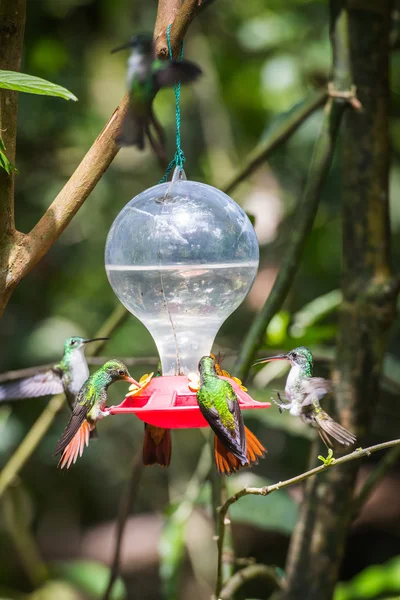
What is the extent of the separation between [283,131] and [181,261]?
916 millimetres

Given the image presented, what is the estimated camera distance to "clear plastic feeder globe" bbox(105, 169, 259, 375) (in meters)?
2.01

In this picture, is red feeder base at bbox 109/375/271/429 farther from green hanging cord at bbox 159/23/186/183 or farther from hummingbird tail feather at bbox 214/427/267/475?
green hanging cord at bbox 159/23/186/183

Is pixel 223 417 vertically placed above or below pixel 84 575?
above

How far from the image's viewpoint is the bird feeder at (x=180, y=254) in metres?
2.01

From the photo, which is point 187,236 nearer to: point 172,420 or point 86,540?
point 172,420

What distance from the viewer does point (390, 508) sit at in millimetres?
5625

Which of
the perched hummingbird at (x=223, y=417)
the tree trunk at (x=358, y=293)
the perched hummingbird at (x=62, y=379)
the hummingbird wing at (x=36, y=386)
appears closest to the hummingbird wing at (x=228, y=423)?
the perched hummingbird at (x=223, y=417)

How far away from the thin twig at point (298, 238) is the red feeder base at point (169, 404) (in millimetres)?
433

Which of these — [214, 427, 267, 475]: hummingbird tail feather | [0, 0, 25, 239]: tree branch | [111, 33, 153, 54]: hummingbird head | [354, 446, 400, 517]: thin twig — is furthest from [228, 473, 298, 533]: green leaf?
[0, 0, 25, 239]: tree branch

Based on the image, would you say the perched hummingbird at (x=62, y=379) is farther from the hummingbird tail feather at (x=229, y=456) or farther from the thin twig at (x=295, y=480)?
the thin twig at (x=295, y=480)

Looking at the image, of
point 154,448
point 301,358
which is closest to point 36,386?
point 154,448

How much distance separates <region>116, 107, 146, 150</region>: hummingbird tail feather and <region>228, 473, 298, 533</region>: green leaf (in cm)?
201

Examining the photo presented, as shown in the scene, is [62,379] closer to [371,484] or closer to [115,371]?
[115,371]

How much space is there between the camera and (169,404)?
166 cm
